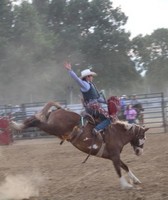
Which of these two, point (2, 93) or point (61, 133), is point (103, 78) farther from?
point (61, 133)

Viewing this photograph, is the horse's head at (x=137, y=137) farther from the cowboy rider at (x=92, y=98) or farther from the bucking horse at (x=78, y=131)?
the cowboy rider at (x=92, y=98)

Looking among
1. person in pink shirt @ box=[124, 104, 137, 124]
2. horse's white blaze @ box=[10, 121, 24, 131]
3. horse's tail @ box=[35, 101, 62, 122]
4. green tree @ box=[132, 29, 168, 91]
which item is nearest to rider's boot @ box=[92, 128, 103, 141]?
horse's tail @ box=[35, 101, 62, 122]

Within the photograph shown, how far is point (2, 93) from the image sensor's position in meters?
37.9

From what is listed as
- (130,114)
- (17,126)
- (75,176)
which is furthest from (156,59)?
(17,126)

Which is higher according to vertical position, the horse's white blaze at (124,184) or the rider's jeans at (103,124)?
the rider's jeans at (103,124)

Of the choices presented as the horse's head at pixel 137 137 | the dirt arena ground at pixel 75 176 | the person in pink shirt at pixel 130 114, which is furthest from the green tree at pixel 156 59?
the horse's head at pixel 137 137

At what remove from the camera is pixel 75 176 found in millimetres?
8297

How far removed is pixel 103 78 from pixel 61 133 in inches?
1480

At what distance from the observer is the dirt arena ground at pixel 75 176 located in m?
6.50

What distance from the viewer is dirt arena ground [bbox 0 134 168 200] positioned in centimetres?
650

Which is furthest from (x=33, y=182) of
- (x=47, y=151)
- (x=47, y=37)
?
(x=47, y=37)

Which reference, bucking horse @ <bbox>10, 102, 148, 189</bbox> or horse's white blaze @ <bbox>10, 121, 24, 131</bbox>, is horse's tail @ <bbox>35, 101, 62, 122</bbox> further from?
horse's white blaze @ <bbox>10, 121, 24, 131</bbox>

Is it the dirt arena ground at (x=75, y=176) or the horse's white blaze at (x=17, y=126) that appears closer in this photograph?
the dirt arena ground at (x=75, y=176)

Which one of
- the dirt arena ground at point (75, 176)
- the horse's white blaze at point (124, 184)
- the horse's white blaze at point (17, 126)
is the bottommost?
the dirt arena ground at point (75, 176)
